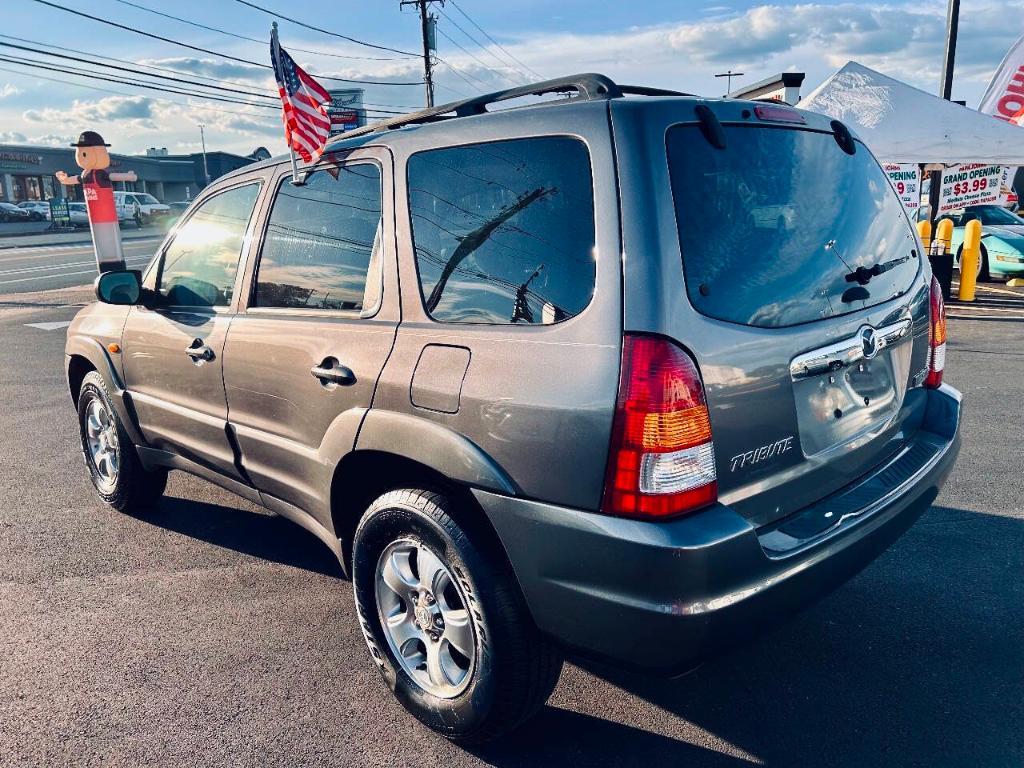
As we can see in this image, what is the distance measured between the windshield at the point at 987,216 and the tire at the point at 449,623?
47.4 ft

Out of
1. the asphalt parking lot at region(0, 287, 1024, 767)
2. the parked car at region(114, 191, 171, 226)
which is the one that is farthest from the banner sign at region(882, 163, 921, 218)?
the parked car at region(114, 191, 171, 226)

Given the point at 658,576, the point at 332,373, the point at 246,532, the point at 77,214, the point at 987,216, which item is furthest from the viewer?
the point at 77,214

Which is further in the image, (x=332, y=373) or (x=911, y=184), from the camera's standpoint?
(x=911, y=184)

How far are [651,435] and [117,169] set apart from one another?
70068 millimetres

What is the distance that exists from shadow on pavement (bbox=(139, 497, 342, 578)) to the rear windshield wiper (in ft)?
8.17

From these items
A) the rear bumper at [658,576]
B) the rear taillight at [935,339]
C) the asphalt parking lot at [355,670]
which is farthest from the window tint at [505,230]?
the rear taillight at [935,339]

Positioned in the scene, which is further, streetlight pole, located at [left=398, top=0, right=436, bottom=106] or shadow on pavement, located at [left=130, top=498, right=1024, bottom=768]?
streetlight pole, located at [left=398, top=0, right=436, bottom=106]

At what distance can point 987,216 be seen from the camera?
Answer: 46.5 ft

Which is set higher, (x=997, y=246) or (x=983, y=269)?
(x=997, y=246)

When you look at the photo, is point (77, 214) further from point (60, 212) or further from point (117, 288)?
point (117, 288)

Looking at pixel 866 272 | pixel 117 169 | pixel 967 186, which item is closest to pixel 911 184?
pixel 967 186

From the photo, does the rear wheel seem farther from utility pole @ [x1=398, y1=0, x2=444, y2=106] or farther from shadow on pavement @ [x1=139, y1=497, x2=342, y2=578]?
utility pole @ [x1=398, y1=0, x2=444, y2=106]

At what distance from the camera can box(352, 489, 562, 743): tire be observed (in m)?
2.23

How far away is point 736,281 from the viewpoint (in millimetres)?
2123
